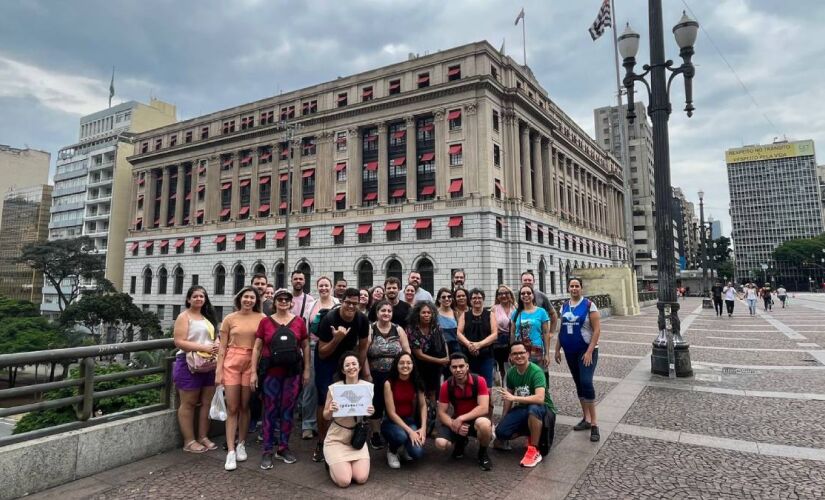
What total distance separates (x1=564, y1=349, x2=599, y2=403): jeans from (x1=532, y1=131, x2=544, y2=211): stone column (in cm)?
4072

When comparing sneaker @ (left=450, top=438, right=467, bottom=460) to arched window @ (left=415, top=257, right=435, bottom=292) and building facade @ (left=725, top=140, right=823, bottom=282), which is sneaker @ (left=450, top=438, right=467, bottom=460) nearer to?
arched window @ (left=415, top=257, right=435, bottom=292)

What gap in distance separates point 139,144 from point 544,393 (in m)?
71.3

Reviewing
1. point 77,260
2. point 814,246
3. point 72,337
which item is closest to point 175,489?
point 72,337

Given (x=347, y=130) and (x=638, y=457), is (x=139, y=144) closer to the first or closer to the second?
(x=347, y=130)

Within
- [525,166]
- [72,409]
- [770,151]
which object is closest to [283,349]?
[72,409]

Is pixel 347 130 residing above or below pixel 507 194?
above

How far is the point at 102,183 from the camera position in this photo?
6944cm

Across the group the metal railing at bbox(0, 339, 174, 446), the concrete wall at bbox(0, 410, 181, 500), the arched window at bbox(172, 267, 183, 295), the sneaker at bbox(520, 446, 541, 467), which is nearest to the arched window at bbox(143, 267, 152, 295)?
the arched window at bbox(172, 267, 183, 295)

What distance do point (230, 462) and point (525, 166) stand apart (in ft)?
138

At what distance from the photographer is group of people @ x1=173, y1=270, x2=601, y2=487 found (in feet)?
17.3

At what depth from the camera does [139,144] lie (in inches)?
2429

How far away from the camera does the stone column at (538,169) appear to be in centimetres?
4575

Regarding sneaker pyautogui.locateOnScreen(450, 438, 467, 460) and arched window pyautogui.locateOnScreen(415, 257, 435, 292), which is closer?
sneaker pyautogui.locateOnScreen(450, 438, 467, 460)

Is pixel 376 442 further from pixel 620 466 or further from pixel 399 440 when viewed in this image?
pixel 620 466
